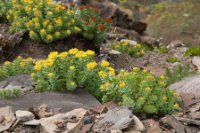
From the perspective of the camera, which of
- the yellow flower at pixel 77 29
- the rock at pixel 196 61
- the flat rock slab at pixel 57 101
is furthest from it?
the rock at pixel 196 61

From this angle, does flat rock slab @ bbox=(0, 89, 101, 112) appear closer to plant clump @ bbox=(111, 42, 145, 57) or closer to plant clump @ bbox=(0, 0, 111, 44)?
plant clump @ bbox=(0, 0, 111, 44)

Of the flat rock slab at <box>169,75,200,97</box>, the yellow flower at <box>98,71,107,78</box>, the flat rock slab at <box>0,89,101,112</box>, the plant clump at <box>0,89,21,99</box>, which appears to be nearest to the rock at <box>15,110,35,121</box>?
the flat rock slab at <box>0,89,101,112</box>

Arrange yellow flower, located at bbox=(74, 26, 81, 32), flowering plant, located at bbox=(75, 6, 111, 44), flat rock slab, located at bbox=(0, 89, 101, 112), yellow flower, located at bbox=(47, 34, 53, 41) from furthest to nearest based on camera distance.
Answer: flowering plant, located at bbox=(75, 6, 111, 44) < yellow flower, located at bbox=(74, 26, 81, 32) < yellow flower, located at bbox=(47, 34, 53, 41) < flat rock slab, located at bbox=(0, 89, 101, 112)

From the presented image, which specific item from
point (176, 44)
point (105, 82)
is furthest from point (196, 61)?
point (105, 82)

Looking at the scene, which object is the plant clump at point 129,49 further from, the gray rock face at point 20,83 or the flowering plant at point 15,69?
the gray rock face at point 20,83

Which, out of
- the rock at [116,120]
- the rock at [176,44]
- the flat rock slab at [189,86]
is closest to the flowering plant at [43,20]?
the flat rock slab at [189,86]

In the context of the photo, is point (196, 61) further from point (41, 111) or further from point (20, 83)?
point (41, 111)
